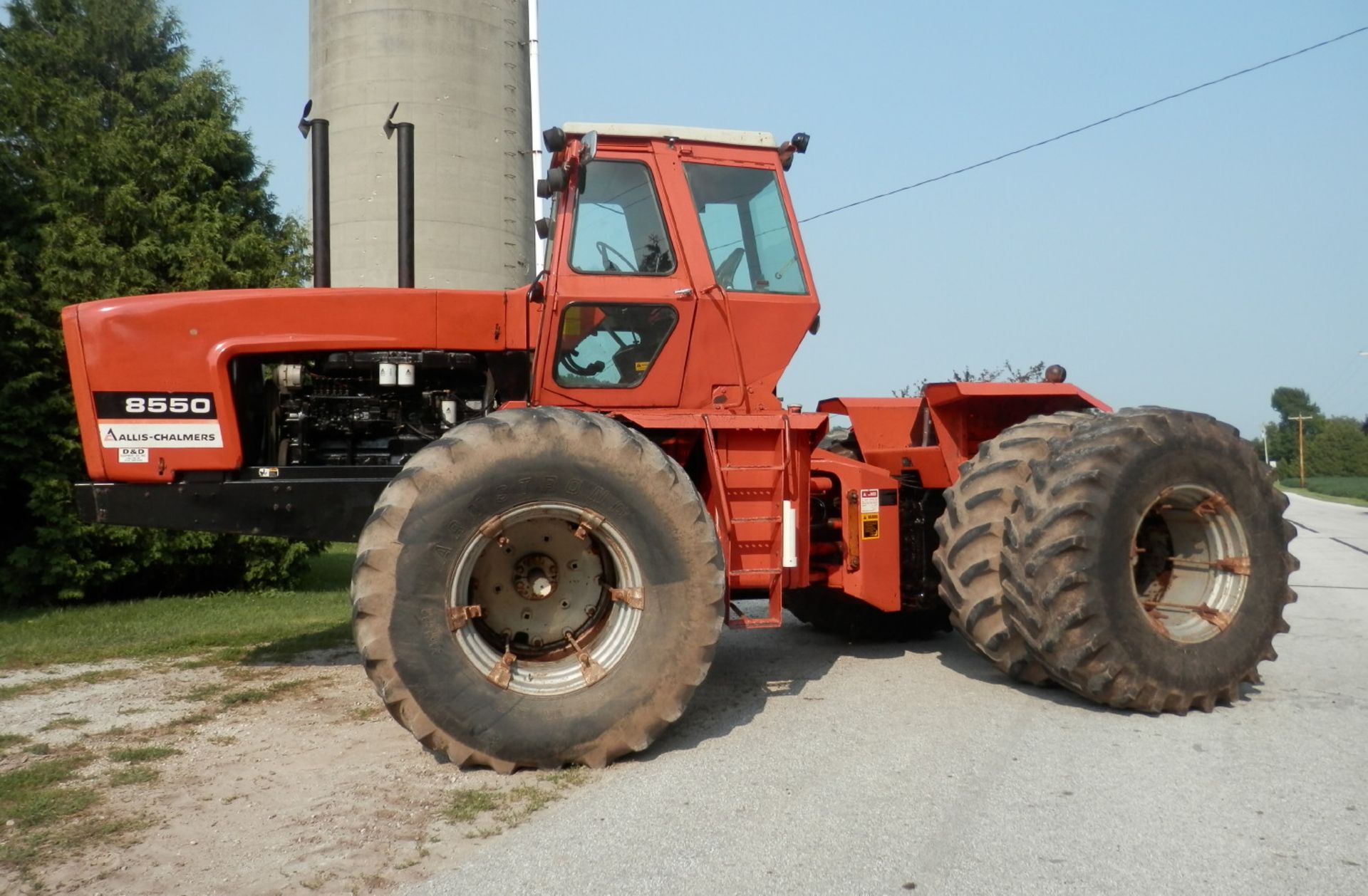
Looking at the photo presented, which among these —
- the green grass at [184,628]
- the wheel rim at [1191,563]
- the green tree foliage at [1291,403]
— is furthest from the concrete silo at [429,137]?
the green tree foliage at [1291,403]

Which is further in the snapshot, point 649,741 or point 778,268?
point 778,268

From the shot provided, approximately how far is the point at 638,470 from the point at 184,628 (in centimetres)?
556

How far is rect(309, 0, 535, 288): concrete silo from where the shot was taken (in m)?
12.2

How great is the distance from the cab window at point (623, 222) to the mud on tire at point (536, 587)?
106 centimetres

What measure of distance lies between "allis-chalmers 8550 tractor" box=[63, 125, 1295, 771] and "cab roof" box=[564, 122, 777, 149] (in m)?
0.01

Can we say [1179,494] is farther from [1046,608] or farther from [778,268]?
[778,268]

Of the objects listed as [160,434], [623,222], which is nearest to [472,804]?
[160,434]

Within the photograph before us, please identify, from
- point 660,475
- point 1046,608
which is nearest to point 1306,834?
point 1046,608

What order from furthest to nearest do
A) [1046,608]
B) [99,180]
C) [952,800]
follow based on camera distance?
[99,180]
[1046,608]
[952,800]

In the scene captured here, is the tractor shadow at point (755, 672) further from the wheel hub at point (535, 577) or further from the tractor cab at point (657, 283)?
the tractor cab at point (657, 283)

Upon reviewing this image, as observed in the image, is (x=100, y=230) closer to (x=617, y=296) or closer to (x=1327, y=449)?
(x=617, y=296)

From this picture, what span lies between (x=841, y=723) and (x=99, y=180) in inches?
357

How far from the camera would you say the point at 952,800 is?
4020mm

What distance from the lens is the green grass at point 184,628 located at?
24.2 feet
